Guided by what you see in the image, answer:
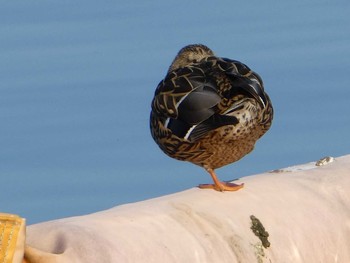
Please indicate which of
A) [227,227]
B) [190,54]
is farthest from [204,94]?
[190,54]

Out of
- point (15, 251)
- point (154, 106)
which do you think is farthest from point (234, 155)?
point (15, 251)

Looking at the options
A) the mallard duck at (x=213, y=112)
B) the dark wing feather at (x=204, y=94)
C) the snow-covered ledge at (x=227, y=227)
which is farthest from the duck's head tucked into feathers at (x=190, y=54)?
the snow-covered ledge at (x=227, y=227)

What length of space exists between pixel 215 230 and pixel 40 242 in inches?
29.8

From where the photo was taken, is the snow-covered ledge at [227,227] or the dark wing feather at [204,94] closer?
the snow-covered ledge at [227,227]

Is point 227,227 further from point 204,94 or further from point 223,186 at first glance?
point 204,94

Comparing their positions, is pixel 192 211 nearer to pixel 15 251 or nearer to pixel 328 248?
pixel 328 248

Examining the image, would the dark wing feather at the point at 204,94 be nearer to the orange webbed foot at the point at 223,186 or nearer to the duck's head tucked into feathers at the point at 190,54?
the orange webbed foot at the point at 223,186

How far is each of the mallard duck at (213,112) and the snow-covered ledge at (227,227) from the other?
207 mm

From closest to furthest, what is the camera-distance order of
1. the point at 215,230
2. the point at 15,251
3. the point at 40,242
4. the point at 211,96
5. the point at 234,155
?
the point at 15,251 < the point at 40,242 < the point at 215,230 < the point at 211,96 < the point at 234,155

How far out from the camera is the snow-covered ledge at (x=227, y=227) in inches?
159

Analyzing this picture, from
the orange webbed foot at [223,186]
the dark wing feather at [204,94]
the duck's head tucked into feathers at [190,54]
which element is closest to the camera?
the orange webbed foot at [223,186]

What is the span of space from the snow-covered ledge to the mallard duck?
0.21 meters

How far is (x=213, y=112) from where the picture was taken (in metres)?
5.27

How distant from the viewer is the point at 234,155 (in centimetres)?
566
